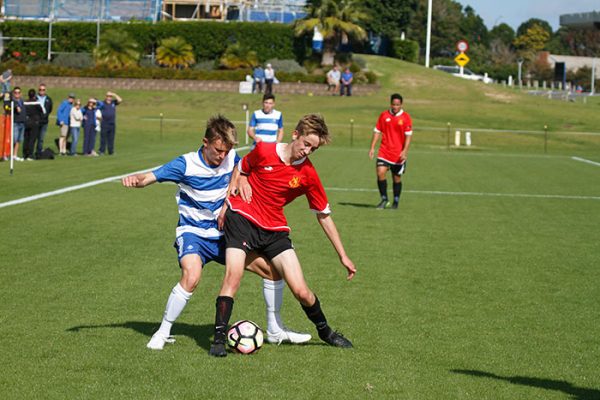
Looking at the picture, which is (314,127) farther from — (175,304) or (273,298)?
(175,304)

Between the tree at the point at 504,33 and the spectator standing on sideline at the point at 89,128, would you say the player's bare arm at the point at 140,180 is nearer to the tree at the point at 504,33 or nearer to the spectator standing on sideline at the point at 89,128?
the spectator standing on sideline at the point at 89,128

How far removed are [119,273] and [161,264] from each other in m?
0.80

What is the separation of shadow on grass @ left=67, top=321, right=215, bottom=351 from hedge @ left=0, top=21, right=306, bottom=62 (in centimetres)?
6258

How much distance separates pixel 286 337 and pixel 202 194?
1.33 m

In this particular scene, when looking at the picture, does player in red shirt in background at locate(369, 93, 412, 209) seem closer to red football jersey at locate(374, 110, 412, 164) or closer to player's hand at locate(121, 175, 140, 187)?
red football jersey at locate(374, 110, 412, 164)

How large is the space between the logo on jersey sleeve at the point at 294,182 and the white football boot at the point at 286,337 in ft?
3.94

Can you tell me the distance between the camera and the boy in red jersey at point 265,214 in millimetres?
7547

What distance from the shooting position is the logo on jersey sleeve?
7.60 m

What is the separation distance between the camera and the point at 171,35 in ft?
230

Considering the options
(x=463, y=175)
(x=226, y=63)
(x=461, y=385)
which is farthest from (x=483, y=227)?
(x=226, y=63)

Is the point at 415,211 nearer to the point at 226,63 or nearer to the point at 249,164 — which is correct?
the point at 249,164

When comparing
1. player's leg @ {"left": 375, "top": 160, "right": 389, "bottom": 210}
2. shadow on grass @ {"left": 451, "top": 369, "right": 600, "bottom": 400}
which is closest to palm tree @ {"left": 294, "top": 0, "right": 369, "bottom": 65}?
player's leg @ {"left": 375, "top": 160, "right": 389, "bottom": 210}

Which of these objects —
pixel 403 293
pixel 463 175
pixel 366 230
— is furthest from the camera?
pixel 463 175

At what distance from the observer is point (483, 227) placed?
16609 millimetres
